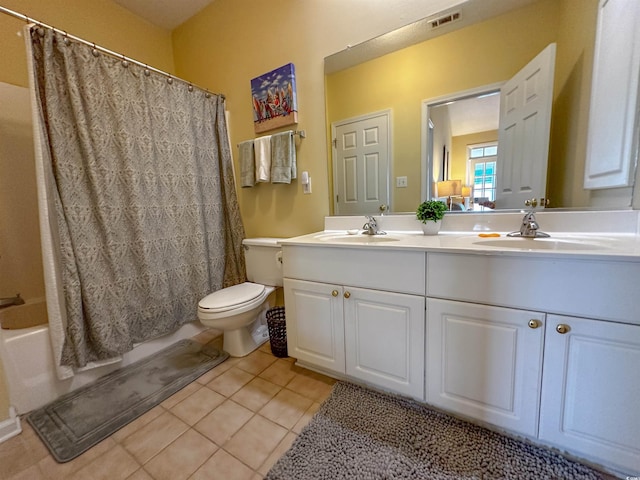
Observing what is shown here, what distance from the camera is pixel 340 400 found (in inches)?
48.8

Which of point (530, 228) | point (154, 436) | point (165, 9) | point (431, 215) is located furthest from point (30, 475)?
point (165, 9)

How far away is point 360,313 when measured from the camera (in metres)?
1.20

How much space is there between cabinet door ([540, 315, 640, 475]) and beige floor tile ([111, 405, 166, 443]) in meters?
1.60

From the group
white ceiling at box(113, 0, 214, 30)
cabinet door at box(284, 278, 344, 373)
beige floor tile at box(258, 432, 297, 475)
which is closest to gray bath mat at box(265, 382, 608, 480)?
beige floor tile at box(258, 432, 297, 475)

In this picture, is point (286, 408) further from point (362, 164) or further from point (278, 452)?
point (362, 164)

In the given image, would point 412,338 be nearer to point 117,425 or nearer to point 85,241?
point 117,425

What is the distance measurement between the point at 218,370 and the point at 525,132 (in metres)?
2.06

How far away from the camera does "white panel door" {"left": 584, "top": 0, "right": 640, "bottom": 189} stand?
0.97 meters

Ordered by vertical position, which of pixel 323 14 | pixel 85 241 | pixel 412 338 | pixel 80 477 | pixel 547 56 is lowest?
pixel 80 477

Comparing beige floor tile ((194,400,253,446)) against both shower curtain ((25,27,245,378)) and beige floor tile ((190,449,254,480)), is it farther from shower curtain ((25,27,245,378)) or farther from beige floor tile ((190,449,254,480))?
shower curtain ((25,27,245,378))

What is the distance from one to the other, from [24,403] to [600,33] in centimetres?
304

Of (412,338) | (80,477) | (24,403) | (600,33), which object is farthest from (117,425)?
(600,33)

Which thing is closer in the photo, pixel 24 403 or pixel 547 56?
pixel 547 56

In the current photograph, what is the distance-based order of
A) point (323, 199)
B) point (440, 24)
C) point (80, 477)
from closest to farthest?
point (80, 477) → point (440, 24) → point (323, 199)
